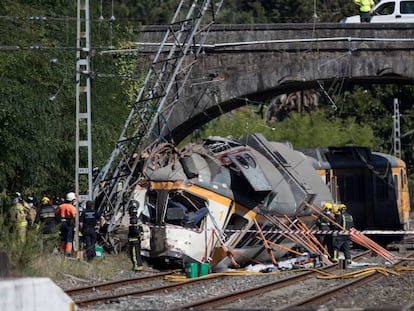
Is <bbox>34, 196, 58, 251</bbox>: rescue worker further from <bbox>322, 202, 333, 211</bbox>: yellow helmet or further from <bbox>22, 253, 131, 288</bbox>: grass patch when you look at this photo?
<bbox>322, 202, 333, 211</bbox>: yellow helmet

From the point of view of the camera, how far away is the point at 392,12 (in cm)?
3859

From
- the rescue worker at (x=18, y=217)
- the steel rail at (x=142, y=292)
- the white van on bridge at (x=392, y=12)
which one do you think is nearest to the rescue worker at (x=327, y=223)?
the steel rail at (x=142, y=292)

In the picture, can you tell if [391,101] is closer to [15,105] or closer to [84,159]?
[84,159]

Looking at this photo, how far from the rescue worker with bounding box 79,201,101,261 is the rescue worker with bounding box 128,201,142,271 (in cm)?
93

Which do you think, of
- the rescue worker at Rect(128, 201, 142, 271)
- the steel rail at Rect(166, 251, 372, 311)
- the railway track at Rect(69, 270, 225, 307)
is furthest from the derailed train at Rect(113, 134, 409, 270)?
the steel rail at Rect(166, 251, 372, 311)

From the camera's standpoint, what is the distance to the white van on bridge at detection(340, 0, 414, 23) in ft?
124

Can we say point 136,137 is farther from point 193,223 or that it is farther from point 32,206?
point 193,223

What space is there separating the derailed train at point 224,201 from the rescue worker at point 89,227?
1161mm

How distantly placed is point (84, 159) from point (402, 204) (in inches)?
469

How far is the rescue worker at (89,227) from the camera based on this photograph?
25.9 metres

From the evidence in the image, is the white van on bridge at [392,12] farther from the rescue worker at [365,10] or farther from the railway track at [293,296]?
the railway track at [293,296]

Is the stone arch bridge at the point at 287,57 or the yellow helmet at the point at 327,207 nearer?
the yellow helmet at the point at 327,207

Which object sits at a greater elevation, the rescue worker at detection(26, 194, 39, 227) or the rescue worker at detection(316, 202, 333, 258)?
the rescue worker at detection(26, 194, 39, 227)

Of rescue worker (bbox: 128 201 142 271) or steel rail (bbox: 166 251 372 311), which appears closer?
steel rail (bbox: 166 251 372 311)
